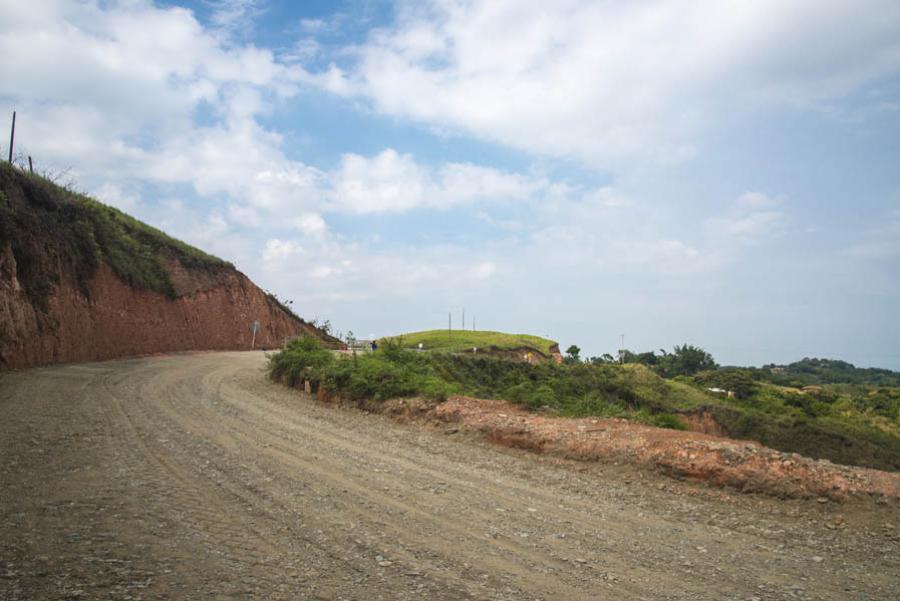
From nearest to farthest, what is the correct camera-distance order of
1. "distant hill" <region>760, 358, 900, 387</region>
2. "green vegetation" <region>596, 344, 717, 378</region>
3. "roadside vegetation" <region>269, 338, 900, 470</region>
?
"roadside vegetation" <region>269, 338, 900, 470</region> < "green vegetation" <region>596, 344, 717, 378</region> < "distant hill" <region>760, 358, 900, 387</region>

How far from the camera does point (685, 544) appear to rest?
19.3 ft

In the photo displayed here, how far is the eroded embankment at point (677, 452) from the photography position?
7.57m

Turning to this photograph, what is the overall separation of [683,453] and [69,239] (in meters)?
27.1

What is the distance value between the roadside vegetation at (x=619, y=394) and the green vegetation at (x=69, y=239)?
418 inches

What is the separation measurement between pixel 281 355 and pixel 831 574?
17.5 m

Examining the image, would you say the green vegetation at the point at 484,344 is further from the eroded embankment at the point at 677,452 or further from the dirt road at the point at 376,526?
the dirt road at the point at 376,526

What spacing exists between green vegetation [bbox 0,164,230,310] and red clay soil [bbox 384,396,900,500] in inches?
728

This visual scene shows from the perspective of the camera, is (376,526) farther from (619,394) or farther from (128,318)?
(128,318)

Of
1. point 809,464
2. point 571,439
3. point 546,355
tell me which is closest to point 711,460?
point 809,464

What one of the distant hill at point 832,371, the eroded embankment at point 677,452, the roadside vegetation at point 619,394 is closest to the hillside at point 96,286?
the roadside vegetation at point 619,394

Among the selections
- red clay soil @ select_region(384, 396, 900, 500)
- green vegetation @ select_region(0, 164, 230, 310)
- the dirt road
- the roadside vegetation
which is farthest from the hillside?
red clay soil @ select_region(384, 396, 900, 500)

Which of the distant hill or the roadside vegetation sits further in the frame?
the distant hill

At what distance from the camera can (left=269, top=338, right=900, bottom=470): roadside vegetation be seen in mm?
14938

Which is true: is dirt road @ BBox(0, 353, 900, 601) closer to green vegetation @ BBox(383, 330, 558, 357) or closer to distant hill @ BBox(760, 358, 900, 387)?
green vegetation @ BBox(383, 330, 558, 357)
